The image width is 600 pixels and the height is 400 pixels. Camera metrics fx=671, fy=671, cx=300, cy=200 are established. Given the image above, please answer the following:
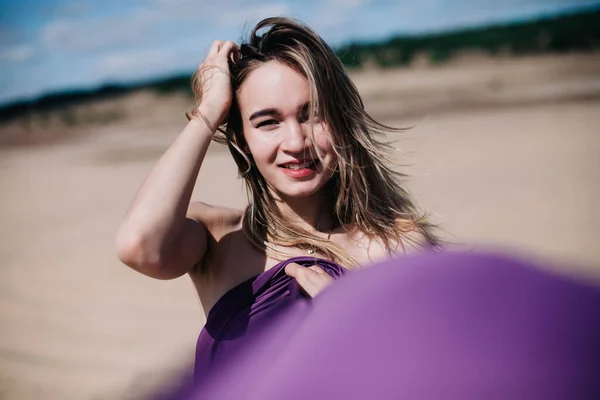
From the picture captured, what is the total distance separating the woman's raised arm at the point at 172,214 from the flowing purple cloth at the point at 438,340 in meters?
1.11

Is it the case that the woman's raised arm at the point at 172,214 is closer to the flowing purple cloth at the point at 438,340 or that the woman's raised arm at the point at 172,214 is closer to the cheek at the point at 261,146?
the cheek at the point at 261,146

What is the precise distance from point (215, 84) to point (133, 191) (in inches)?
325

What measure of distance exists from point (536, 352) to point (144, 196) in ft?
4.72

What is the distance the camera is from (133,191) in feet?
33.4

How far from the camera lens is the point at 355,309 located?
2.42 ft

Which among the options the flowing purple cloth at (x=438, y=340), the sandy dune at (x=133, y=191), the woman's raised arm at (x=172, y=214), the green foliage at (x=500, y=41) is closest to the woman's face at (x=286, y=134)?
the woman's raised arm at (x=172, y=214)

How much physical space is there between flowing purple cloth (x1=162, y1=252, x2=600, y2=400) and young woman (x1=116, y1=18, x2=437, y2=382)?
1.06m

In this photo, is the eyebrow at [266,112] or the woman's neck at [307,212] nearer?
the eyebrow at [266,112]

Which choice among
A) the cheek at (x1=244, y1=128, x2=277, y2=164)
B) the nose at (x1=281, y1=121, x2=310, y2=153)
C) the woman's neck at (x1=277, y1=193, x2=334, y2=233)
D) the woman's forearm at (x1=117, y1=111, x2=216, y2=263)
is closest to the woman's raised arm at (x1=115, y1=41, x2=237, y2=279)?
the woman's forearm at (x1=117, y1=111, x2=216, y2=263)

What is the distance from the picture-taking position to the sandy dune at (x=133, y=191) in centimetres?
491

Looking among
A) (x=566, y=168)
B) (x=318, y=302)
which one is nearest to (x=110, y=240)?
(x=566, y=168)

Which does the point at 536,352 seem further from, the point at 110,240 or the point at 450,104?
the point at 450,104

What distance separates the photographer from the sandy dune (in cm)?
491

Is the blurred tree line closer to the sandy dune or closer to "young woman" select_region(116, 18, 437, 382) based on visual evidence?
the sandy dune
